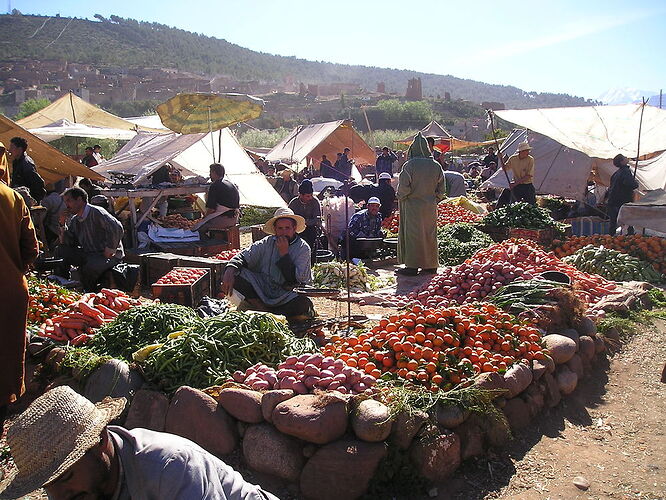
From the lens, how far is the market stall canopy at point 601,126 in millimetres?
10609

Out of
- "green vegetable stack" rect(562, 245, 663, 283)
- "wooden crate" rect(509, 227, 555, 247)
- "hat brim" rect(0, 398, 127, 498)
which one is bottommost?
"green vegetable stack" rect(562, 245, 663, 283)

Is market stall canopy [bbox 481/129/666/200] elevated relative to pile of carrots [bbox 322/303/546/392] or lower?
elevated

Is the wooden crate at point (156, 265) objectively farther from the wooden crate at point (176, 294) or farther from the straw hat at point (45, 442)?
the straw hat at point (45, 442)

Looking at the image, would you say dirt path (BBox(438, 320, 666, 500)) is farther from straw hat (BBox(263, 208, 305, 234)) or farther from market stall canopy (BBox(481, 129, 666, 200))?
market stall canopy (BBox(481, 129, 666, 200))

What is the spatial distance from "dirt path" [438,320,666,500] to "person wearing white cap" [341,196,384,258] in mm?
4783

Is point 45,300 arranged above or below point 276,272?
below

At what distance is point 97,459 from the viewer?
5.74 feet

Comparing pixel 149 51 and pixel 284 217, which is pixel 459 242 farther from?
pixel 149 51

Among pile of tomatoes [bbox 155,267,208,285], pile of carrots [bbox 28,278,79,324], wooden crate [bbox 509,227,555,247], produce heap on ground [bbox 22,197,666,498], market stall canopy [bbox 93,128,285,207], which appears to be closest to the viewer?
produce heap on ground [bbox 22,197,666,498]

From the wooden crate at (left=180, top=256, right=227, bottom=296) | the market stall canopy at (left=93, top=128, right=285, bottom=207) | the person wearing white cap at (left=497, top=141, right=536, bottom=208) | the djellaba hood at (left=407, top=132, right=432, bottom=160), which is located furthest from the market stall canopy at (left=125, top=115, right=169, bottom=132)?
the wooden crate at (left=180, top=256, right=227, bottom=296)

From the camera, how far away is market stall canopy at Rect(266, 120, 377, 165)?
64.0ft

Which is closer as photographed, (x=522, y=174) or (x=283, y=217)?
(x=283, y=217)

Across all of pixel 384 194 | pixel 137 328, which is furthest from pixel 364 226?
pixel 137 328

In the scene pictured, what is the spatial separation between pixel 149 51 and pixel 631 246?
77796 mm
